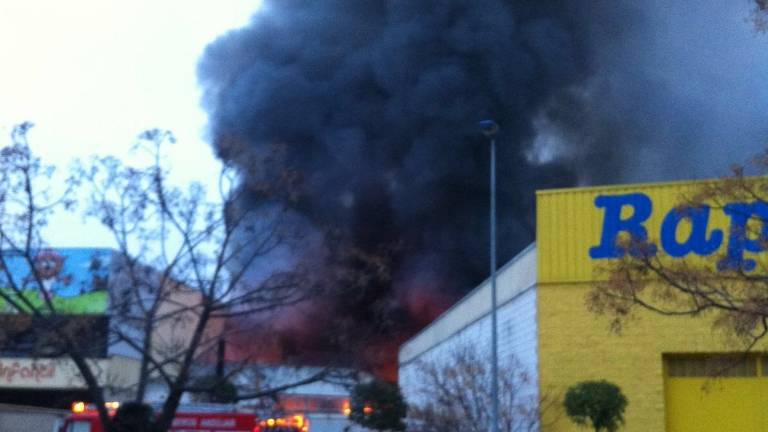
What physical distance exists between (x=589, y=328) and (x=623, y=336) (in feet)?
2.65

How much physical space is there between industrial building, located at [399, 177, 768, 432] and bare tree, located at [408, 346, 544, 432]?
28 cm

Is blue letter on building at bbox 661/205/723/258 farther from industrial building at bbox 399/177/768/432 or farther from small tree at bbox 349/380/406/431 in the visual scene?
small tree at bbox 349/380/406/431

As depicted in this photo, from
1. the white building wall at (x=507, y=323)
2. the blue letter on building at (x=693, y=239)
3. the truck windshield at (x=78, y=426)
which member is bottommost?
the truck windshield at (x=78, y=426)

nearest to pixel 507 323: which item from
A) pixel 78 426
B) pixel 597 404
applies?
pixel 597 404

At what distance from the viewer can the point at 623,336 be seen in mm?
22984

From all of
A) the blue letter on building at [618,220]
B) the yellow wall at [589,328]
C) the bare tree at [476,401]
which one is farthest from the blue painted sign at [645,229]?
the bare tree at [476,401]

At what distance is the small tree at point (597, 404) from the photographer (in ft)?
64.7

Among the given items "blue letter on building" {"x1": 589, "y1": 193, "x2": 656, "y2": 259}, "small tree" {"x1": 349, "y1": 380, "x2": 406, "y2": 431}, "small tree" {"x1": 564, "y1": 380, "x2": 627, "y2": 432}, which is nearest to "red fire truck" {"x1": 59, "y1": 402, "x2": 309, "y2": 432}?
"small tree" {"x1": 564, "y1": 380, "x2": 627, "y2": 432}

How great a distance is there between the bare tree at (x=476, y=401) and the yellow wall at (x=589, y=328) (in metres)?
0.79

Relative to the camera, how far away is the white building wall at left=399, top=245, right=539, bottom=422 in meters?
24.6

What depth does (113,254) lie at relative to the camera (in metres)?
13.7

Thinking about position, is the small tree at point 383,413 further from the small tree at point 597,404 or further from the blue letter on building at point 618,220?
the small tree at point 597,404

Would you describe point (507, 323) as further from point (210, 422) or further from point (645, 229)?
point (210, 422)

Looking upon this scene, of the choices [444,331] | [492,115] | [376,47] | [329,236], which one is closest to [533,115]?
[492,115]
